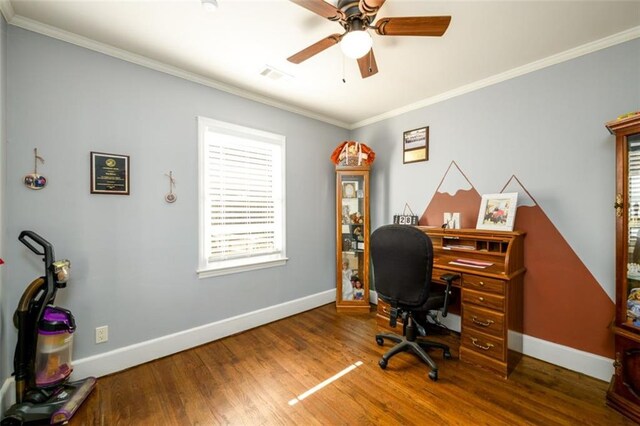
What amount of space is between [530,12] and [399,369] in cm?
272

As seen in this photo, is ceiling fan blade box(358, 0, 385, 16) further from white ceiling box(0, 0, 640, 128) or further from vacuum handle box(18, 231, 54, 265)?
vacuum handle box(18, 231, 54, 265)

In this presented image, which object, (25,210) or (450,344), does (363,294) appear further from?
(25,210)

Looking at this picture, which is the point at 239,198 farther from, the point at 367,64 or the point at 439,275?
the point at 439,275

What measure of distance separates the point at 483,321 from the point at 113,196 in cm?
317

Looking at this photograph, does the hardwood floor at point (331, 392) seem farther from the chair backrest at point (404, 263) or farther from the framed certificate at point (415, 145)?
the framed certificate at point (415, 145)

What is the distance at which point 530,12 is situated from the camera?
5.49 ft

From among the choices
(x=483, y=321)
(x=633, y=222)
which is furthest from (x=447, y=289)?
(x=633, y=222)

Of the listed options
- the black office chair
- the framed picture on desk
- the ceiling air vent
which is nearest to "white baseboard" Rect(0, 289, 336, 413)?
the black office chair

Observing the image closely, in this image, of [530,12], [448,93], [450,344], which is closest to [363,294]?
[450,344]

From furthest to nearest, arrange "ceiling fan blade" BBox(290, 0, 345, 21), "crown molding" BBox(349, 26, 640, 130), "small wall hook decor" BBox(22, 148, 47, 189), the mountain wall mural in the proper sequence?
the mountain wall mural < "crown molding" BBox(349, 26, 640, 130) < "small wall hook decor" BBox(22, 148, 47, 189) < "ceiling fan blade" BBox(290, 0, 345, 21)

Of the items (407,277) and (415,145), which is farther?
(415,145)

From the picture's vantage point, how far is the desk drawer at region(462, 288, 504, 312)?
2.01 m

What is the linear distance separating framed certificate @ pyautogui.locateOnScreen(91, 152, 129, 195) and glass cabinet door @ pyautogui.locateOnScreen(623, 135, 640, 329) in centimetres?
362

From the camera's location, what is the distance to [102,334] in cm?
201
